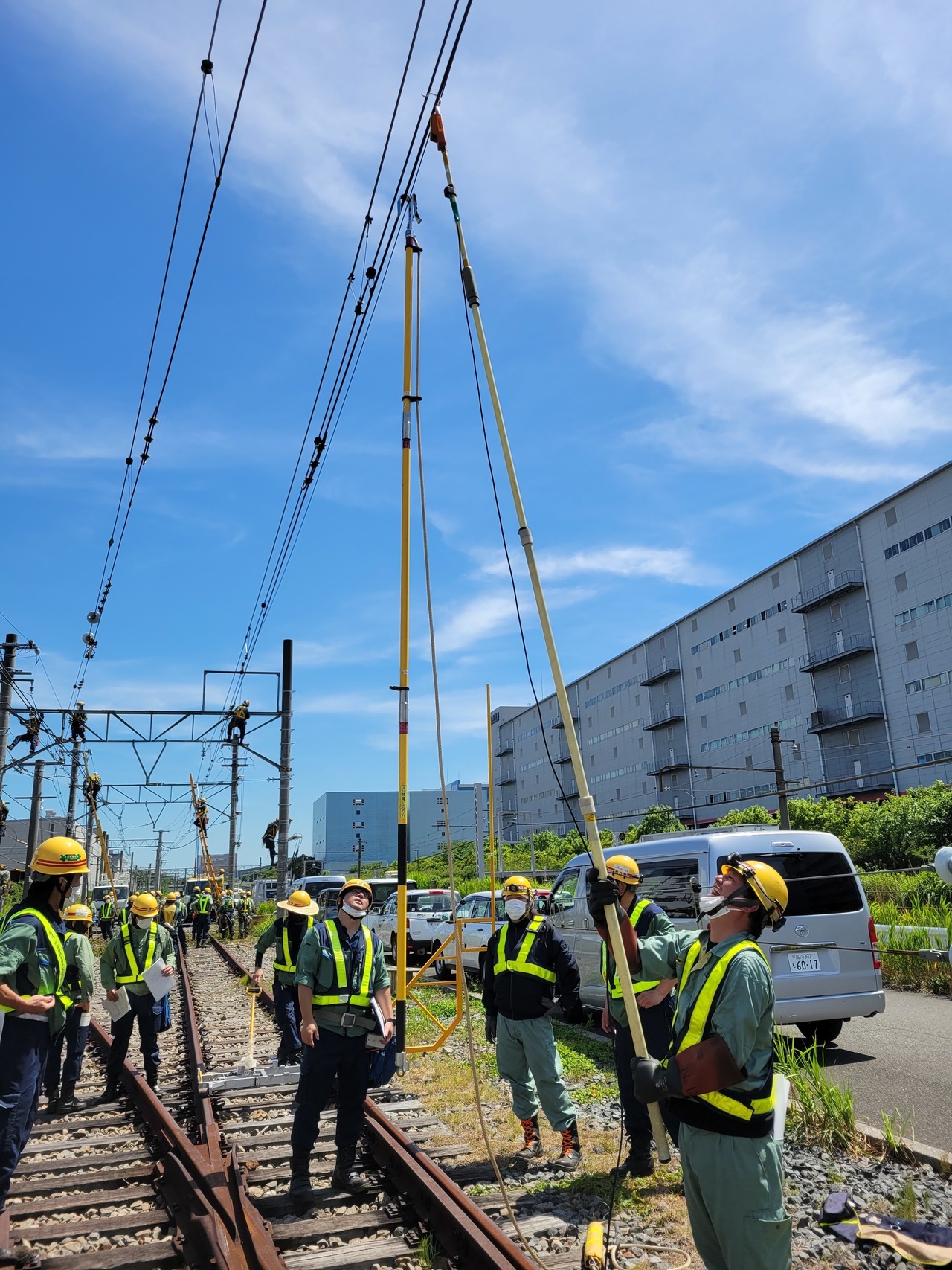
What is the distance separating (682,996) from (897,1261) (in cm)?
239

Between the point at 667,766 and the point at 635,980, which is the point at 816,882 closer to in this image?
the point at 635,980

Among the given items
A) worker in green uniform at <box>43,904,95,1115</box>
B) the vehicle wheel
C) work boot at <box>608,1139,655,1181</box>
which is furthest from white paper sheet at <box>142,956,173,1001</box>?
the vehicle wheel

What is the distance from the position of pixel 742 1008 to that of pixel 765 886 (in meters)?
0.48

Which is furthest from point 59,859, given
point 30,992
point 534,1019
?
point 534,1019

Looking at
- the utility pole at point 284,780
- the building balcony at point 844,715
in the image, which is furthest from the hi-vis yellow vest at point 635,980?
the building balcony at point 844,715

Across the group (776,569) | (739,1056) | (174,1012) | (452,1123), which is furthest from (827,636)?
(739,1056)

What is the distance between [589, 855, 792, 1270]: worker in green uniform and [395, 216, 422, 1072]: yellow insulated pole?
314cm

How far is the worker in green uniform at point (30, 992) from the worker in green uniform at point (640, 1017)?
11.2 feet

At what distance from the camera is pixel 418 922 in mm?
19375

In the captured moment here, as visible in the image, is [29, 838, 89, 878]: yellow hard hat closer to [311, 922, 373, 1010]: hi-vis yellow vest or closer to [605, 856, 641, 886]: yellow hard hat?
[311, 922, 373, 1010]: hi-vis yellow vest

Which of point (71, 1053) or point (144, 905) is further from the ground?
point (144, 905)

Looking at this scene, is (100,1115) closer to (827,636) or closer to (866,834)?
(866,834)

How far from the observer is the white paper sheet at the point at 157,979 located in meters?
9.16

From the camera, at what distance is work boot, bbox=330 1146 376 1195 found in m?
5.79
